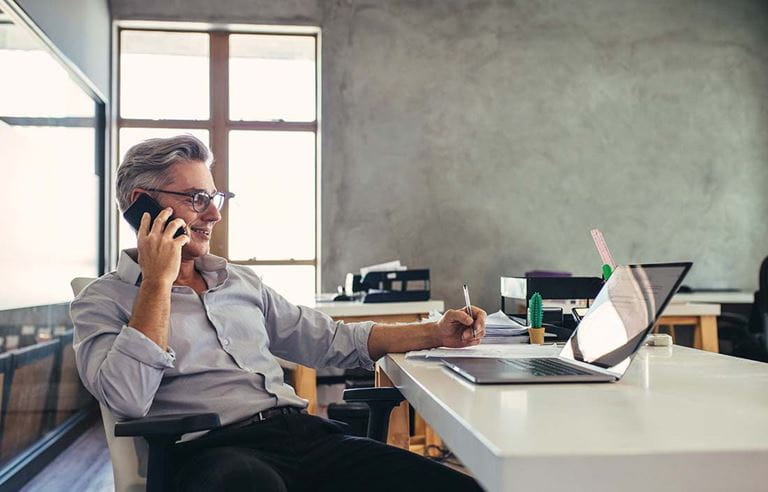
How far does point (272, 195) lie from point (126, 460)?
3.95 meters

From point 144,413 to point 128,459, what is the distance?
0.30ft

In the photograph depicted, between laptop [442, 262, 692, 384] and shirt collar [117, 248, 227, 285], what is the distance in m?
0.63

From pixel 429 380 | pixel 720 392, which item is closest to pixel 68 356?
pixel 429 380

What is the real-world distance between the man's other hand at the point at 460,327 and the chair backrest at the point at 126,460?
2.20 feet

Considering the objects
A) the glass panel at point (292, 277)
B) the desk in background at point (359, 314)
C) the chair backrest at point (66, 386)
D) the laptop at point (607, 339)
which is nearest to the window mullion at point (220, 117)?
the glass panel at point (292, 277)

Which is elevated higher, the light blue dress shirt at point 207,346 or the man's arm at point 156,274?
the man's arm at point 156,274

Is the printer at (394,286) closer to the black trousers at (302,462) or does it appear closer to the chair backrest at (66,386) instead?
the chair backrest at (66,386)

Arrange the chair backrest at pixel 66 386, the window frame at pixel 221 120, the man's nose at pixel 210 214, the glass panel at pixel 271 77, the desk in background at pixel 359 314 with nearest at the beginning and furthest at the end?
the man's nose at pixel 210 214 → the desk in background at pixel 359 314 → the chair backrest at pixel 66 386 → the window frame at pixel 221 120 → the glass panel at pixel 271 77

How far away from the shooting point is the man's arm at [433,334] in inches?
60.8

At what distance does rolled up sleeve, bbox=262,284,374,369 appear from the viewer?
1746 millimetres

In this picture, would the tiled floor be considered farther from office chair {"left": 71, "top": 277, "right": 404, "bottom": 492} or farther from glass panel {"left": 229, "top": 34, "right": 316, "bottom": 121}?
glass panel {"left": 229, "top": 34, "right": 316, "bottom": 121}

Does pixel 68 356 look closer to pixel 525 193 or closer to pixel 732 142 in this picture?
pixel 525 193

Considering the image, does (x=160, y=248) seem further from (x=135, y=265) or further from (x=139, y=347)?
(x=139, y=347)

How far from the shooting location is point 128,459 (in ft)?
4.35
